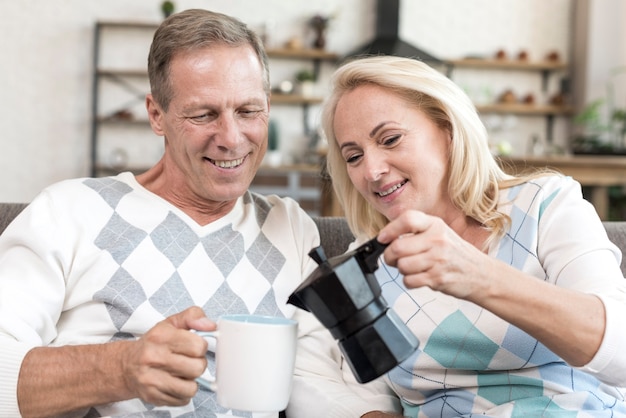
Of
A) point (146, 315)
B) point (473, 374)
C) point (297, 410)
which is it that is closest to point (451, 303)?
point (473, 374)

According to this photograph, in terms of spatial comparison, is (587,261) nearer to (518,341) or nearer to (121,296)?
(518,341)

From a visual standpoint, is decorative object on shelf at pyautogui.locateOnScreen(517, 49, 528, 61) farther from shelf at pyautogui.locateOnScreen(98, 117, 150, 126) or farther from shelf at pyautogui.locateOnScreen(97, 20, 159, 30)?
shelf at pyautogui.locateOnScreen(98, 117, 150, 126)

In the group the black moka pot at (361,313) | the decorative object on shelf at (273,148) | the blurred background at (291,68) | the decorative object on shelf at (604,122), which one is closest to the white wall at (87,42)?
the blurred background at (291,68)

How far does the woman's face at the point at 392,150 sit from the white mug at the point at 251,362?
0.53 m

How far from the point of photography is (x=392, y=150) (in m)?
1.43

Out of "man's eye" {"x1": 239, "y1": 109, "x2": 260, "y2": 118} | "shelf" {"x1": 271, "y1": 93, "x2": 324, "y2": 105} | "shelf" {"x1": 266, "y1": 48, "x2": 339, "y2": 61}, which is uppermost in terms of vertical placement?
"man's eye" {"x1": 239, "y1": 109, "x2": 260, "y2": 118}

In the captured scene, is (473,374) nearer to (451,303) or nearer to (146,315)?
(451,303)

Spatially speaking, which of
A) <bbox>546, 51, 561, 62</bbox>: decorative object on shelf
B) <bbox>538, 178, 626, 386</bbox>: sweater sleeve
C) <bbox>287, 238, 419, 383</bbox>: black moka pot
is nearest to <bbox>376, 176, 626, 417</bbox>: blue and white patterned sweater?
<bbox>538, 178, 626, 386</bbox>: sweater sleeve

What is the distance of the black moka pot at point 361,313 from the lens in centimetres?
94

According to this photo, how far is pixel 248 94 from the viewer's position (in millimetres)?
1470

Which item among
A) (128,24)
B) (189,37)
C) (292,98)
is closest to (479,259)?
(189,37)

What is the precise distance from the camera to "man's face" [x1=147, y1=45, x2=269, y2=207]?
4.76ft

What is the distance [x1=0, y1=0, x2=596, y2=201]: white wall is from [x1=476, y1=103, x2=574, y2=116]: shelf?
0.22m

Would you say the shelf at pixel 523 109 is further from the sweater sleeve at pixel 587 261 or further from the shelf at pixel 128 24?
the sweater sleeve at pixel 587 261
